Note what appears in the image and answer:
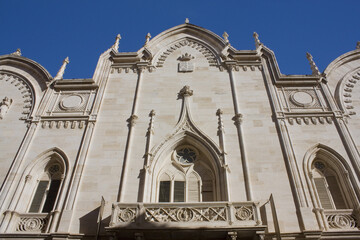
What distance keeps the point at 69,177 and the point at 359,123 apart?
15.2m

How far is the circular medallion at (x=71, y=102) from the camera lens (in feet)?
56.8

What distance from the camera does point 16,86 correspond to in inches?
738

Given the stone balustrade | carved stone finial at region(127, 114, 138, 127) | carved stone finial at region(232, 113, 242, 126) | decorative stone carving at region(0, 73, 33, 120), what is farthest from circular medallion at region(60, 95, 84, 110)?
A: the stone balustrade

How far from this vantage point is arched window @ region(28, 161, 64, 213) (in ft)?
44.6

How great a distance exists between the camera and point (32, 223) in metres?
12.7

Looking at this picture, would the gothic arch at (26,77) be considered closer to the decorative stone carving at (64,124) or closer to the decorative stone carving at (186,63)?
the decorative stone carving at (64,124)

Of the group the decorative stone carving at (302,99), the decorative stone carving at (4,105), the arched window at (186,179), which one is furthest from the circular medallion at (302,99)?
the decorative stone carving at (4,105)

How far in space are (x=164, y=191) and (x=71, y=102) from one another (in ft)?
26.8

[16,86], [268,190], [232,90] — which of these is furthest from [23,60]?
[268,190]

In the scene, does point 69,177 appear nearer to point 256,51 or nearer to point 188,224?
point 188,224

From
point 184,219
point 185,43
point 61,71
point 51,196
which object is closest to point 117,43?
point 61,71

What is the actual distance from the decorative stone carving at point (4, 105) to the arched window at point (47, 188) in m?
4.78

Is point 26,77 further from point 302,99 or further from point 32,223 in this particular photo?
point 302,99

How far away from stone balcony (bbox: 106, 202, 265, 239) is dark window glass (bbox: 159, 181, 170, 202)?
1992 millimetres
